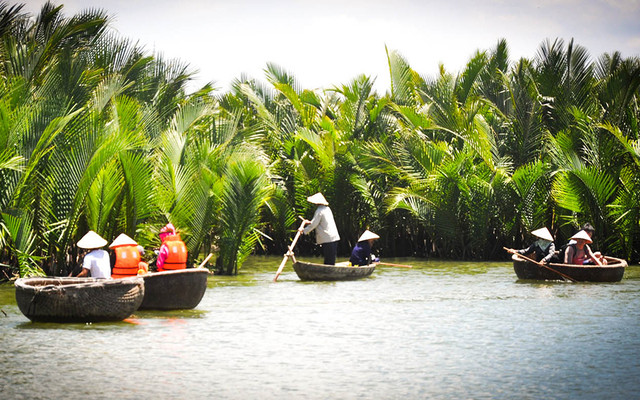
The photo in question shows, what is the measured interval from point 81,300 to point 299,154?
45.6 feet

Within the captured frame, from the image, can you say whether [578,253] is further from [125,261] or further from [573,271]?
[125,261]

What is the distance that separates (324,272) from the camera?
18.2 meters

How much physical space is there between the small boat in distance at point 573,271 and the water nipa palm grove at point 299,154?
12.4 feet

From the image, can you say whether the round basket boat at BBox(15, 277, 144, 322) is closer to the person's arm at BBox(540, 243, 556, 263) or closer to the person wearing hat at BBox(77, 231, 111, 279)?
the person wearing hat at BBox(77, 231, 111, 279)

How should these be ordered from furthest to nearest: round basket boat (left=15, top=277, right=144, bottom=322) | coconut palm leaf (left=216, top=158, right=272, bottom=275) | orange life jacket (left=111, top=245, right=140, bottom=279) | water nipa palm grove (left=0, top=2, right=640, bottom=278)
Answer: coconut palm leaf (left=216, top=158, right=272, bottom=275) < water nipa palm grove (left=0, top=2, right=640, bottom=278) < orange life jacket (left=111, top=245, right=140, bottom=279) < round basket boat (left=15, top=277, right=144, bottom=322)

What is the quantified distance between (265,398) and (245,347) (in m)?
2.58

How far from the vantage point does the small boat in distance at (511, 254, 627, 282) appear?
57.2 ft

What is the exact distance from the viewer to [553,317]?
43.3 feet

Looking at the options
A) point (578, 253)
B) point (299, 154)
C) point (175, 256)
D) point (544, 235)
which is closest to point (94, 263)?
point (175, 256)

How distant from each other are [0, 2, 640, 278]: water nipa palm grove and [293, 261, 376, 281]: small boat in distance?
152 cm

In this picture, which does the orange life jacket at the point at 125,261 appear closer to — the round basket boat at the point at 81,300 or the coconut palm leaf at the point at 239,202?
the round basket boat at the point at 81,300

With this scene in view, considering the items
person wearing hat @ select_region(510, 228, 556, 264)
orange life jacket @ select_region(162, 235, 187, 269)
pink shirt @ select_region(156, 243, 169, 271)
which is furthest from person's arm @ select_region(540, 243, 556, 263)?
pink shirt @ select_region(156, 243, 169, 271)

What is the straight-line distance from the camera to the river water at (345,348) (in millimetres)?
8648

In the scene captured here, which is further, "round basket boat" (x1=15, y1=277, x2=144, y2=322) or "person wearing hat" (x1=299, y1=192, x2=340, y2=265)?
"person wearing hat" (x1=299, y1=192, x2=340, y2=265)
